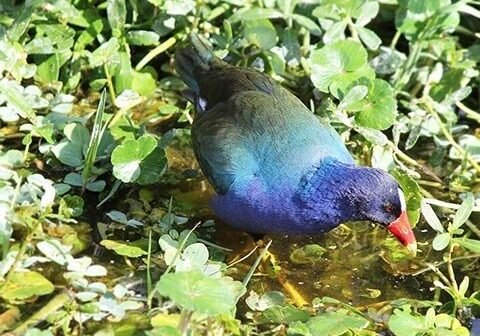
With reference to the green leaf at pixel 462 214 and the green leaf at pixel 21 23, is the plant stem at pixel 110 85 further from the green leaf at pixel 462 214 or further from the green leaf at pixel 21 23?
the green leaf at pixel 462 214

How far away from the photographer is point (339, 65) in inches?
172

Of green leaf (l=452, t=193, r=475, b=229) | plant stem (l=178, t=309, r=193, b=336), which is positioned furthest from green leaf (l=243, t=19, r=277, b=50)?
plant stem (l=178, t=309, r=193, b=336)

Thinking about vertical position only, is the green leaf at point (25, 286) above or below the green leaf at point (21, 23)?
below

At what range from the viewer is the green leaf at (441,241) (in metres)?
3.71

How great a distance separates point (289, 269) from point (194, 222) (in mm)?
415

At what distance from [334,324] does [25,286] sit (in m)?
0.96

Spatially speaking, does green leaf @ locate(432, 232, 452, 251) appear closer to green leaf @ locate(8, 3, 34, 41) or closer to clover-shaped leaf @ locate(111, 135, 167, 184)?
clover-shaped leaf @ locate(111, 135, 167, 184)

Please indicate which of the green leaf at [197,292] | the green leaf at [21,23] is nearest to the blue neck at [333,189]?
the green leaf at [197,292]

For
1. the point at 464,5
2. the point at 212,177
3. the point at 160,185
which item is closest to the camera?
the point at 212,177

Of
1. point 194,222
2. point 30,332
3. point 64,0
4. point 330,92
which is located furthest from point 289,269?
point 64,0

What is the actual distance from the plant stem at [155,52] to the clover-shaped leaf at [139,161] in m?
0.86

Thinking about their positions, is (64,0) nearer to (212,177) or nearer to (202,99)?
(202,99)

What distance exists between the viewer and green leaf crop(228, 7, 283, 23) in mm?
4586

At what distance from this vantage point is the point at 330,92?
4.29 metres
